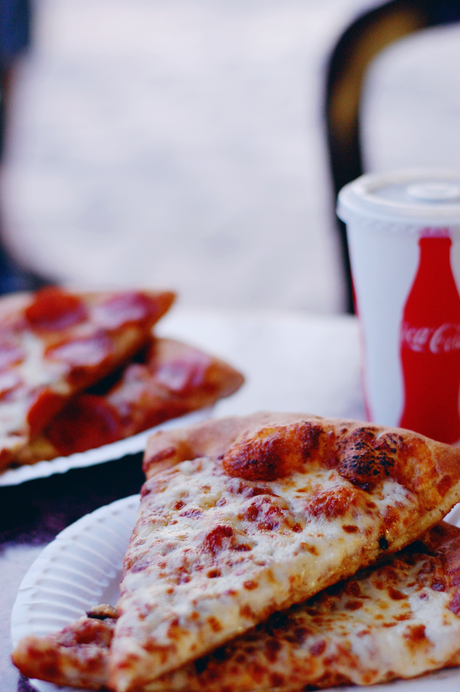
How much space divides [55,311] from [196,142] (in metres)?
4.43

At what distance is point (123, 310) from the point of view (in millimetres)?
1436

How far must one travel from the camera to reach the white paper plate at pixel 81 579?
0.64 m

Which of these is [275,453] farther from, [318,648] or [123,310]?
[123,310]

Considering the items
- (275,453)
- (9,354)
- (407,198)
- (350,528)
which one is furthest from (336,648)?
(9,354)

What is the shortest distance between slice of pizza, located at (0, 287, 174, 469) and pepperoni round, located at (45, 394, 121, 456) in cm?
2

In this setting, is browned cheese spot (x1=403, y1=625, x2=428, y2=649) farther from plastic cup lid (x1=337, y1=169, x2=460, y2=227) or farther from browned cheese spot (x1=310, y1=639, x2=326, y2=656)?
plastic cup lid (x1=337, y1=169, x2=460, y2=227)

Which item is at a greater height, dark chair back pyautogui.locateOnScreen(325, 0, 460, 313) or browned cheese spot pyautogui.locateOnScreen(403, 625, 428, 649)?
dark chair back pyautogui.locateOnScreen(325, 0, 460, 313)

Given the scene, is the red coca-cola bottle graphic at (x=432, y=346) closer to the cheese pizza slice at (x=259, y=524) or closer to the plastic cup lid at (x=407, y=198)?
the plastic cup lid at (x=407, y=198)

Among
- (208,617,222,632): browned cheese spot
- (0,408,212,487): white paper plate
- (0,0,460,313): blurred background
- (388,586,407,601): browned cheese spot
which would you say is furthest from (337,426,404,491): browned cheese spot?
(0,0,460,313): blurred background

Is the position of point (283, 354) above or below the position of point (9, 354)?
below

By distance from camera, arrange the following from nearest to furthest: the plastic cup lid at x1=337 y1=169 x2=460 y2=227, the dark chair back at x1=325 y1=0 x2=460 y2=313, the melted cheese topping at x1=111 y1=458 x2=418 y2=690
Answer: the melted cheese topping at x1=111 y1=458 x2=418 y2=690 < the plastic cup lid at x1=337 y1=169 x2=460 y2=227 < the dark chair back at x1=325 y1=0 x2=460 y2=313

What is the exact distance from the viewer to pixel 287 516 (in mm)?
734

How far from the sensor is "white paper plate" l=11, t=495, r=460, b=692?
0.64 m

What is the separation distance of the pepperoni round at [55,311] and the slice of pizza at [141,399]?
0.57ft
